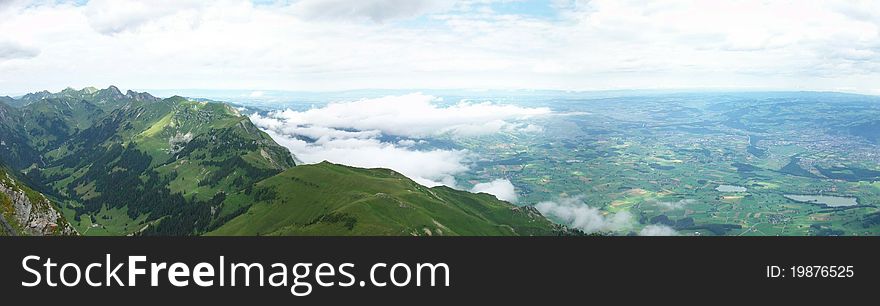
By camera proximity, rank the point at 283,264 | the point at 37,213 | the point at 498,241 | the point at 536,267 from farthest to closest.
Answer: the point at 37,213 < the point at 498,241 < the point at 536,267 < the point at 283,264

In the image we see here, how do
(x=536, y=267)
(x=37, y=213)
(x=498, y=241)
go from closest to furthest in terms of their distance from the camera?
(x=536, y=267) → (x=498, y=241) → (x=37, y=213)

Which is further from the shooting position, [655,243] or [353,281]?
[655,243]

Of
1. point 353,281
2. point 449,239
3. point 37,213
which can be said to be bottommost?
point 37,213

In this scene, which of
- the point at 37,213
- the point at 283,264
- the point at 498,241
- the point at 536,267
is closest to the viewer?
the point at 283,264

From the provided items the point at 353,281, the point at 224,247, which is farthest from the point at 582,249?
the point at 224,247

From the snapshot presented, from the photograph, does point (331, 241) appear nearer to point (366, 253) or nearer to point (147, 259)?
point (366, 253)

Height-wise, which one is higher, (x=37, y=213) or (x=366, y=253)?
(x=366, y=253)

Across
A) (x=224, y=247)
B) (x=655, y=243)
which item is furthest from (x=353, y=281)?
(x=655, y=243)

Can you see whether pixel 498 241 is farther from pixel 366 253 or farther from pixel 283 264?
pixel 283 264

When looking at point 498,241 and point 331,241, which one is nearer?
point 331,241
